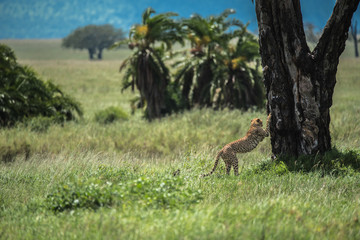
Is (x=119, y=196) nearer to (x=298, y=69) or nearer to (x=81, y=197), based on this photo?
(x=81, y=197)

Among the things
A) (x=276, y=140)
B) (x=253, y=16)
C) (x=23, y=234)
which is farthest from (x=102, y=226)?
(x=253, y=16)

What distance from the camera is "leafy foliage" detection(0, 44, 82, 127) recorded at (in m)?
12.2

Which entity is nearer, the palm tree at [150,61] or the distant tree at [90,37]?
the palm tree at [150,61]

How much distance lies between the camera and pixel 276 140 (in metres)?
6.34

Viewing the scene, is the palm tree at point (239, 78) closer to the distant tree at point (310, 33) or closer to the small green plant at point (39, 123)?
the small green plant at point (39, 123)

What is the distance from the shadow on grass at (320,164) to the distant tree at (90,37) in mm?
79912

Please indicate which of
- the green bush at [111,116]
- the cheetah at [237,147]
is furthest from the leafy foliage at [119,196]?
the green bush at [111,116]

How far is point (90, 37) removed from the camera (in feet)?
273

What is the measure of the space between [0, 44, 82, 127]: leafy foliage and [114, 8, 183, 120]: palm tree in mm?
2631

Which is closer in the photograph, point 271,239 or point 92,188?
point 271,239

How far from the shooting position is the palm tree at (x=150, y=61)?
14.9 meters

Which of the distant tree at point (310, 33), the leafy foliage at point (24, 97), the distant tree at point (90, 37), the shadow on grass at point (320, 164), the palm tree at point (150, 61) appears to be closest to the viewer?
the shadow on grass at point (320, 164)

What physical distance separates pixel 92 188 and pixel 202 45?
41.7 feet

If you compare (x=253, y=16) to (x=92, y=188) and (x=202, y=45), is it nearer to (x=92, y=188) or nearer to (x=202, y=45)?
(x=92, y=188)
